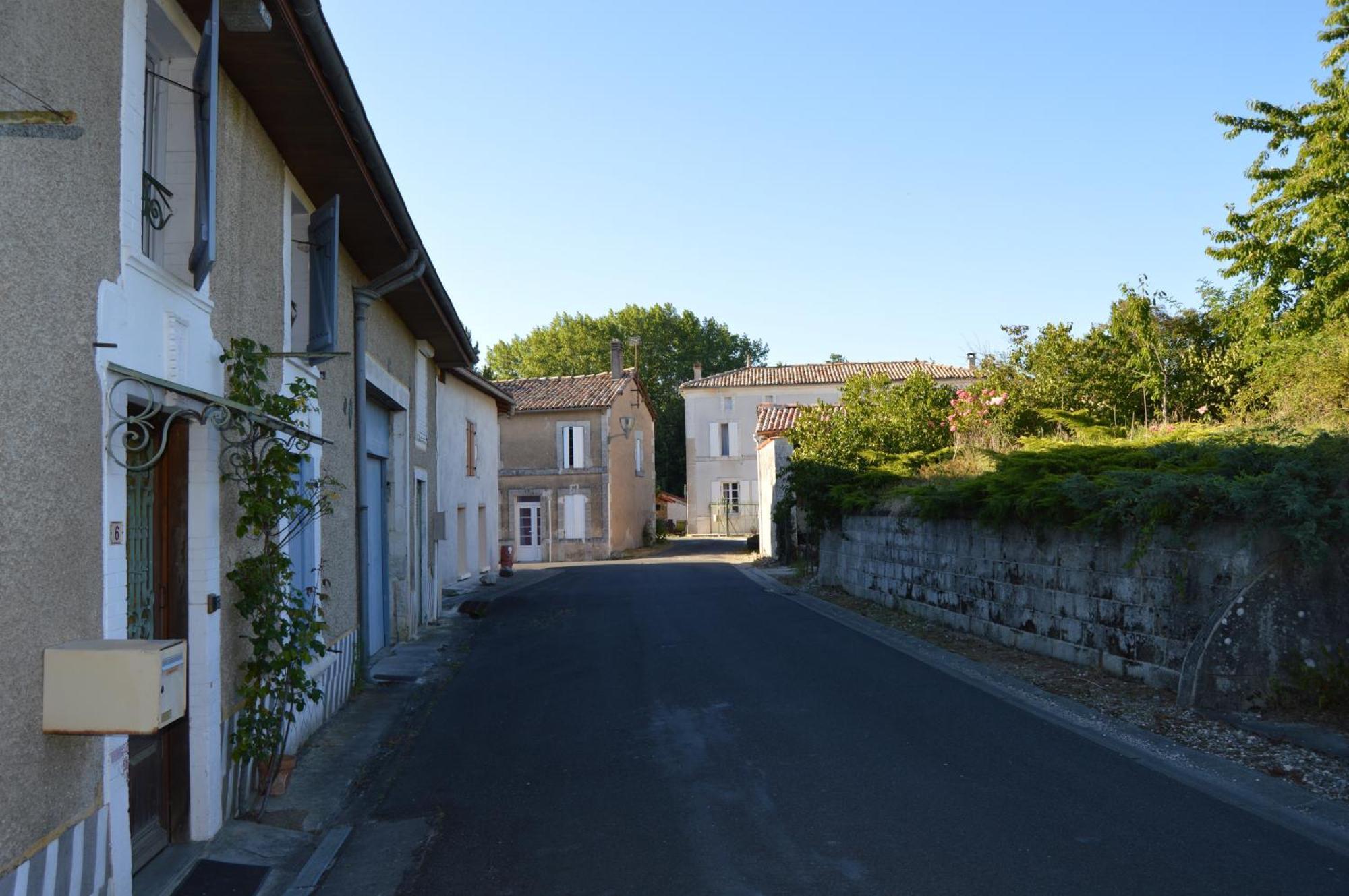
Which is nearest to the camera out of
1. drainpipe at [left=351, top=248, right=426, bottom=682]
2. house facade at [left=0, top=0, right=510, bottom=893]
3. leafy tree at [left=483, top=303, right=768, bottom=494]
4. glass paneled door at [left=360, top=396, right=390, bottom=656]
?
house facade at [left=0, top=0, right=510, bottom=893]

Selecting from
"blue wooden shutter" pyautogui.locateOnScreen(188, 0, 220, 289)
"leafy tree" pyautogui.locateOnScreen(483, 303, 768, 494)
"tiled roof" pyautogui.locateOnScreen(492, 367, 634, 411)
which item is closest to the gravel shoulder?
"blue wooden shutter" pyautogui.locateOnScreen(188, 0, 220, 289)

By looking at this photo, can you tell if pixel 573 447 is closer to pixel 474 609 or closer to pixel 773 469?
pixel 773 469

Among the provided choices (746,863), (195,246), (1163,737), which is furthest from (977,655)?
(195,246)

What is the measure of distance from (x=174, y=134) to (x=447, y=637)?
936 cm

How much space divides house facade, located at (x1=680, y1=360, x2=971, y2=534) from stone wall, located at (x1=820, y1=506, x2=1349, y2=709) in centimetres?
3976

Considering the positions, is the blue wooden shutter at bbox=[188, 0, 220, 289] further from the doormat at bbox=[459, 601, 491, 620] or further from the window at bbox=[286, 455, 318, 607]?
the doormat at bbox=[459, 601, 491, 620]

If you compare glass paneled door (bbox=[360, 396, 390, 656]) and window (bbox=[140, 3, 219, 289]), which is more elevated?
window (bbox=[140, 3, 219, 289])

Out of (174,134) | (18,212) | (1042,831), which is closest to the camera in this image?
(18,212)

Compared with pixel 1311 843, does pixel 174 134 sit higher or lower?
higher

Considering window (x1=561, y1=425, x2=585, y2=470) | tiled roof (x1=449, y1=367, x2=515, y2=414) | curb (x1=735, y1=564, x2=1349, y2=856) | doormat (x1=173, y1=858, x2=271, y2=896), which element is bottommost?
doormat (x1=173, y1=858, x2=271, y2=896)

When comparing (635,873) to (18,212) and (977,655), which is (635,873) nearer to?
(18,212)

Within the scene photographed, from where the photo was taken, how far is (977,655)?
1084 centimetres

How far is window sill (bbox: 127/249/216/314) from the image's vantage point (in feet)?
15.0

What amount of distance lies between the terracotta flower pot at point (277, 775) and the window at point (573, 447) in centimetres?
3196
